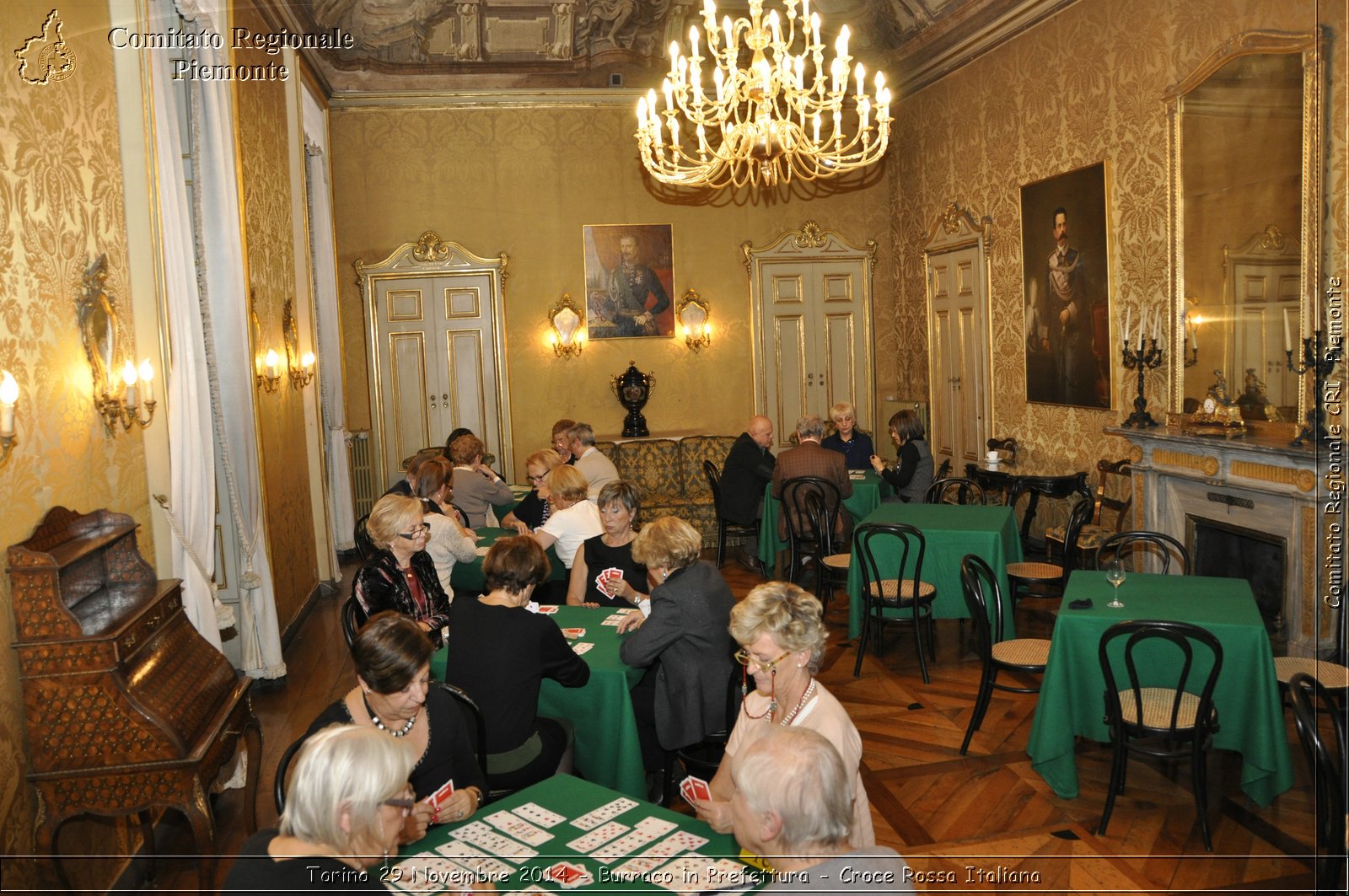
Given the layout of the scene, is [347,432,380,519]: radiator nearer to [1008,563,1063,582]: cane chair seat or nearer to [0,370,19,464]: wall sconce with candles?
[1008,563,1063,582]: cane chair seat

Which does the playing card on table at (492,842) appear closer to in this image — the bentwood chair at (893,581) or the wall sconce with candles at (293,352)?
the bentwood chair at (893,581)

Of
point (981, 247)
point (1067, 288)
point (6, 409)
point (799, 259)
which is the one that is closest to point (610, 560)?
point (6, 409)

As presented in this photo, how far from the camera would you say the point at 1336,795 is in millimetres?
3258

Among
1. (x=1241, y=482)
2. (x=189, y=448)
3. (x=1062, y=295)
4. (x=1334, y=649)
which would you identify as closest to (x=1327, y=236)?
(x=1241, y=482)

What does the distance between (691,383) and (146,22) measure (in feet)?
26.1

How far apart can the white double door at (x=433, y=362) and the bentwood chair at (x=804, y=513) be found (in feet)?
16.5

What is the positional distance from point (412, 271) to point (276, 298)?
401 cm

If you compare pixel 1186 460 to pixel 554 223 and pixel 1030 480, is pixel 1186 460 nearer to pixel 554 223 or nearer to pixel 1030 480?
pixel 1030 480

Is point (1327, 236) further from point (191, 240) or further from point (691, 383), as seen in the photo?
point (691, 383)

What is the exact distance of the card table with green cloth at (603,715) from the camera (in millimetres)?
3906

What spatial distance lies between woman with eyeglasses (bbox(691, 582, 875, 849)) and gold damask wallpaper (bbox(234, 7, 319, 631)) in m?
4.38

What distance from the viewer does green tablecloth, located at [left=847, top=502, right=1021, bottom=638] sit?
617 cm

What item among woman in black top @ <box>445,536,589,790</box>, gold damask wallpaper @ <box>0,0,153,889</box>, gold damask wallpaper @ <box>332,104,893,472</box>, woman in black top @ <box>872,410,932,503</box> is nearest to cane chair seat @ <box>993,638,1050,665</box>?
woman in black top @ <box>445,536,589,790</box>

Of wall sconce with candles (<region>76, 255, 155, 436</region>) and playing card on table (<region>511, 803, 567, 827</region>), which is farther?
wall sconce with candles (<region>76, 255, 155, 436</region>)
